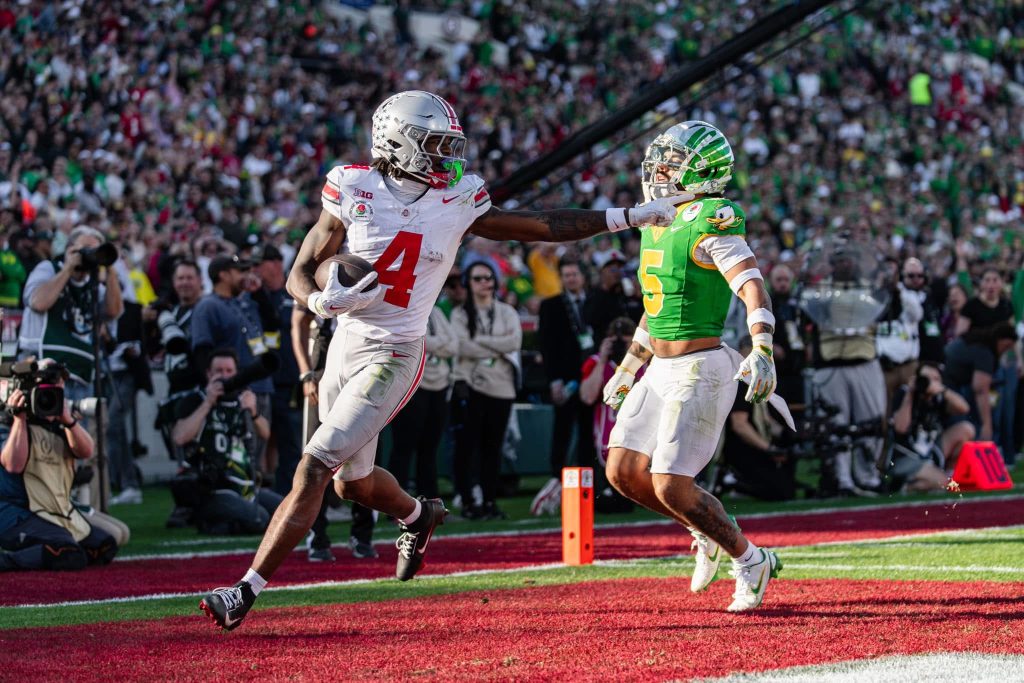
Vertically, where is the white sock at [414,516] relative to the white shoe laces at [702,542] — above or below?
above

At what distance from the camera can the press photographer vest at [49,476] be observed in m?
8.77

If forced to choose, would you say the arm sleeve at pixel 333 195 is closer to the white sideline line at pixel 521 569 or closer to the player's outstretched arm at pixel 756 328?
the player's outstretched arm at pixel 756 328

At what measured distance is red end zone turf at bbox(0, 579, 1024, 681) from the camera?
5.30 m

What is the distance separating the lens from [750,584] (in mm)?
6633

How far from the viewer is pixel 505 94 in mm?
29781

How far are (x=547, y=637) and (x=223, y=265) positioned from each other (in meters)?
6.22

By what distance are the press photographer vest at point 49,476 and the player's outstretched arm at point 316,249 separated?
3.02 metres

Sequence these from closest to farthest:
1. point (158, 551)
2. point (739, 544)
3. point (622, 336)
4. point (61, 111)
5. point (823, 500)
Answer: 1. point (739, 544)
2. point (158, 551)
3. point (622, 336)
4. point (823, 500)
5. point (61, 111)

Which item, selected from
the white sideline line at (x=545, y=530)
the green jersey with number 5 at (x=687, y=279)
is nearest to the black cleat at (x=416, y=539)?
the green jersey with number 5 at (x=687, y=279)

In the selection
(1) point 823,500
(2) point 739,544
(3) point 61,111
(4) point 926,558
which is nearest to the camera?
(2) point 739,544

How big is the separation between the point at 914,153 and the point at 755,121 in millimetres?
4186

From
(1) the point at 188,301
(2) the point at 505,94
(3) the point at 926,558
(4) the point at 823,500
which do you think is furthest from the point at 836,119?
(3) the point at 926,558

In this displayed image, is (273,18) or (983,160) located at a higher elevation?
(273,18)

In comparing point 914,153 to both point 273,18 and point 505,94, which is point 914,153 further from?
point 273,18
